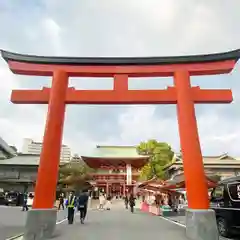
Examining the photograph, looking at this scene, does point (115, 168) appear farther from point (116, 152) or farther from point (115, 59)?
point (115, 59)

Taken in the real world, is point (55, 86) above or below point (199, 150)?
above

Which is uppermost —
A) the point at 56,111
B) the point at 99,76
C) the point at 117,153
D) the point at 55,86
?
the point at 117,153

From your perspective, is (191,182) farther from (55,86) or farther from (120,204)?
(120,204)

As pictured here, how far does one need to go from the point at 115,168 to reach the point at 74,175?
284 inches

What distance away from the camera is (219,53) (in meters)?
11.6

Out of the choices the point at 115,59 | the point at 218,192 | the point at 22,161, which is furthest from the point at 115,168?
the point at 115,59

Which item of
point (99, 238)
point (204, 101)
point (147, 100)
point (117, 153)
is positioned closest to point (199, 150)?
point (204, 101)

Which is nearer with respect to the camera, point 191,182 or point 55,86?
point 191,182

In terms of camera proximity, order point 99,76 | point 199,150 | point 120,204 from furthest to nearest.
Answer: point 120,204 → point 99,76 → point 199,150

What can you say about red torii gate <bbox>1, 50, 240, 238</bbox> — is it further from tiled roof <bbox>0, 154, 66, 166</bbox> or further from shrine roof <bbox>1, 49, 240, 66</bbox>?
Result: tiled roof <bbox>0, 154, 66, 166</bbox>

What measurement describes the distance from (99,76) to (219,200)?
7.11 meters

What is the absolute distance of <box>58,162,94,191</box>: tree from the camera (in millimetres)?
40362

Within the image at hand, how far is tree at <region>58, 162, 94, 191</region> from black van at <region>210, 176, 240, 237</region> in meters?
30.1

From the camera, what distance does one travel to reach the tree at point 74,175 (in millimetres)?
40362
